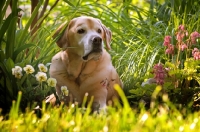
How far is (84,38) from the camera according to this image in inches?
113

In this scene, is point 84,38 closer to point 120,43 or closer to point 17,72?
point 17,72

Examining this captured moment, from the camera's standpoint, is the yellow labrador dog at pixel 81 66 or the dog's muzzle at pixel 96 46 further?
the yellow labrador dog at pixel 81 66

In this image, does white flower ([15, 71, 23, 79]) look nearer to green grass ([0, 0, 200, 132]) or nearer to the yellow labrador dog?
green grass ([0, 0, 200, 132])

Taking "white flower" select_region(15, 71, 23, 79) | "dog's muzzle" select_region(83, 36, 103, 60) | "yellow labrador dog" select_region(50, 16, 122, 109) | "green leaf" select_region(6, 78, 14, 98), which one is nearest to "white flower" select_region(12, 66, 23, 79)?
"white flower" select_region(15, 71, 23, 79)

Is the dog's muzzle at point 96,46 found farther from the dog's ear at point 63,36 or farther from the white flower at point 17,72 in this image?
the white flower at point 17,72

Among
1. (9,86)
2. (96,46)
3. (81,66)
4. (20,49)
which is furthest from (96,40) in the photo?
(9,86)

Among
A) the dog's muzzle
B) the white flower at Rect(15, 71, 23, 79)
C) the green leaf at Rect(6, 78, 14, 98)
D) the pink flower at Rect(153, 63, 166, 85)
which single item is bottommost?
the pink flower at Rect(153, 63, 166, 85)

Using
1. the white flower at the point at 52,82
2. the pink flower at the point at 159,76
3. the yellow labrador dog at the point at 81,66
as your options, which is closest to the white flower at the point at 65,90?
the white flower at the point at 52,82

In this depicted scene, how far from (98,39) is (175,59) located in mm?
751

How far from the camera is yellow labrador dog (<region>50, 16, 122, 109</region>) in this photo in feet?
9.50

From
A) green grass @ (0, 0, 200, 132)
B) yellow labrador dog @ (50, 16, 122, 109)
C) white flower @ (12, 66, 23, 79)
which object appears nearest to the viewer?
green grass @ (0, 0, 200, 132)

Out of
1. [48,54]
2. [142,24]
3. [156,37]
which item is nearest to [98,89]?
[48,54]

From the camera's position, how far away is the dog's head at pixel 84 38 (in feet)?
9.21

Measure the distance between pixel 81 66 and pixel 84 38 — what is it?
22 cm
